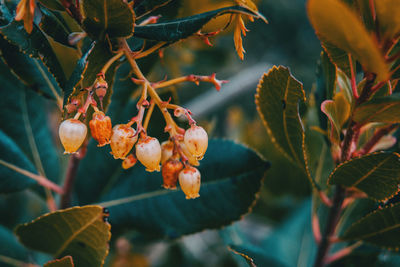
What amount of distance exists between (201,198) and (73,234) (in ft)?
1.20

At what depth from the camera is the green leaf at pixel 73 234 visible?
0.84m

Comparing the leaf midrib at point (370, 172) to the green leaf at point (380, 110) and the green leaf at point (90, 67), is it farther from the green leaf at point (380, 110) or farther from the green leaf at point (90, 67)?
the green leaf at point (90, 67)

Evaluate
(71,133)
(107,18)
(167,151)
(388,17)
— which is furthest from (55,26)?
(388,17)

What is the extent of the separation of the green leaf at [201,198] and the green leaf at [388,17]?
448mm

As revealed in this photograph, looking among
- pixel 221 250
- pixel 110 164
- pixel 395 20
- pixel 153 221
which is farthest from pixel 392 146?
pixel 221 250

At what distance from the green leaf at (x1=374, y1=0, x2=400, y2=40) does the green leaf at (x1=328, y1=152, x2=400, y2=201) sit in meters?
0.27

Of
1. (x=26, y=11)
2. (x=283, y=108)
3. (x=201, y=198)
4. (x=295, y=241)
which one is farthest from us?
(x=295, y=241)

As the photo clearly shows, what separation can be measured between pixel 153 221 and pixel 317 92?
0.63 metres

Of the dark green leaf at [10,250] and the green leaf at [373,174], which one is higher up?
the green leaf at [373,174]

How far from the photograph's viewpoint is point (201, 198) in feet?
3.50

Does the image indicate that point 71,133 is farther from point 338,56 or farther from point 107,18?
point 338,56

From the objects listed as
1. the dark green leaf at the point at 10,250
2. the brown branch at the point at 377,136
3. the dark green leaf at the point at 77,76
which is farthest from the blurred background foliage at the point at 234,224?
the brown branch at the point at 377,136

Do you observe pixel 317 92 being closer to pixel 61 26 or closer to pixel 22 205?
pixel 61 26

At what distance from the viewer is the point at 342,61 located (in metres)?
0.88
